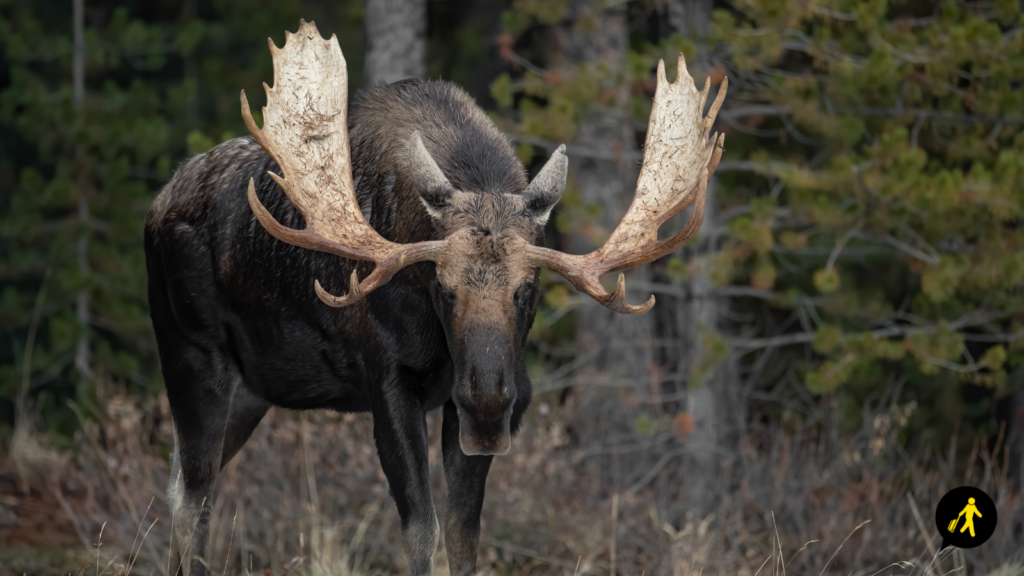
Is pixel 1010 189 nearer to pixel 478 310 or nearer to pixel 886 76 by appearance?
pixel 886 76

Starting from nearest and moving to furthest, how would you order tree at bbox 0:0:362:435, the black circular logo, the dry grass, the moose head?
the moose head, the black circular logo, the dry grass, tree at bbox 0:0:362:435

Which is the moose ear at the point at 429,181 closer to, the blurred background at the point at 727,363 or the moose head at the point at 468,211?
the moose head at the point at 468,211

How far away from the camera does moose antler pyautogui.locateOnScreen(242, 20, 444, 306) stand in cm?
439

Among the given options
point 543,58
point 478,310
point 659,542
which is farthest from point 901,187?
point 543,58

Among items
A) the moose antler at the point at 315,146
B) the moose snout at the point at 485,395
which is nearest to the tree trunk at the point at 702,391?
the moose antler at the point at 315,146

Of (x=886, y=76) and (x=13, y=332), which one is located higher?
(x=886, y=76)

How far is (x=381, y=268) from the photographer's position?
14.1 ft

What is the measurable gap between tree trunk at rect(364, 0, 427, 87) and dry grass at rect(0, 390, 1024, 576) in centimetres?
277

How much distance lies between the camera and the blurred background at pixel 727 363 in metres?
7.57

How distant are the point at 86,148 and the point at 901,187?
834 centimetres

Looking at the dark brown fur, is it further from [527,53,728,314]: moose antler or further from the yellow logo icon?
the yellow logo icon

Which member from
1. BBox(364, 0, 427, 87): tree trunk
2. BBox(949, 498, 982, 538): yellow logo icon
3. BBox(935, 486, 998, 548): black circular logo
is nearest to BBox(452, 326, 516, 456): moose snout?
BBox(935, 486, 998, 548): black circular logo

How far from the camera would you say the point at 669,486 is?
9023 mm

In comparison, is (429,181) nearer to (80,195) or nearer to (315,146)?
(315,146)
